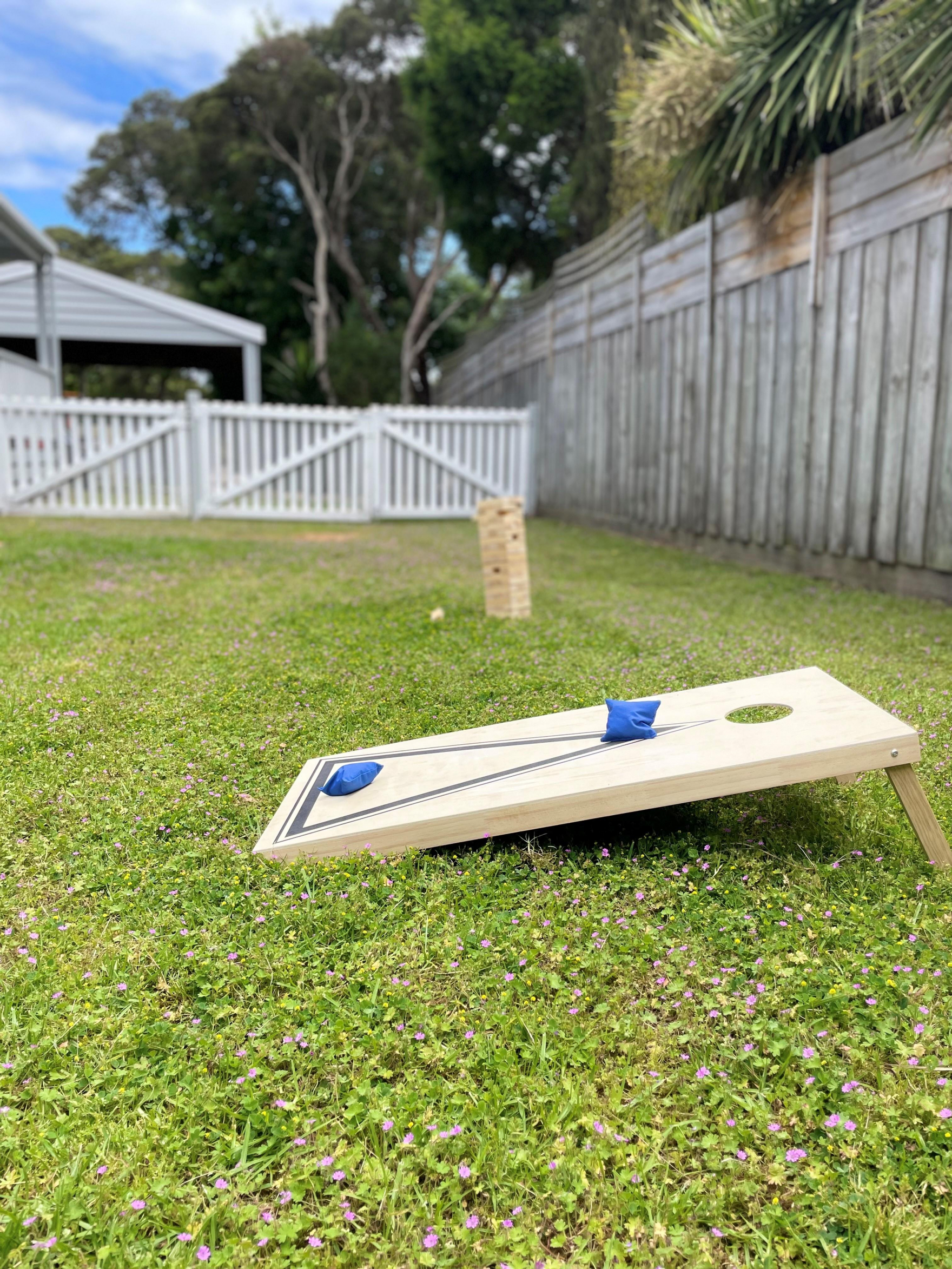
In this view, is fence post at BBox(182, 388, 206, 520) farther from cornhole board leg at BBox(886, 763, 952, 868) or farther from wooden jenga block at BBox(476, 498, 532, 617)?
cornhole board leg at BBox(886, 763, 952, 868)

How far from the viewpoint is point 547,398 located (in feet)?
41.4

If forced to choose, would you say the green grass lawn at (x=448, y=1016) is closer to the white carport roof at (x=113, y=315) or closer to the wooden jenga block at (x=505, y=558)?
the wooden jenga block at (x=505, y=558)

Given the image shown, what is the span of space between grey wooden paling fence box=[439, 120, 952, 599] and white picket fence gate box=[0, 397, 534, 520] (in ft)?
8.40

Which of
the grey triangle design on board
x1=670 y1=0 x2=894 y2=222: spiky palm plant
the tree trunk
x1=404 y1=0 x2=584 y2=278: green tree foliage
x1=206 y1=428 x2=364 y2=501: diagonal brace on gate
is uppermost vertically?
x1=404 y1=0 x2=584 y2=278: green tree foliage

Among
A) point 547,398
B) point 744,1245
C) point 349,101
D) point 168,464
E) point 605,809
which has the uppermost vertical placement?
point 349,101

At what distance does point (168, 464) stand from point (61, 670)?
8312 millimetres

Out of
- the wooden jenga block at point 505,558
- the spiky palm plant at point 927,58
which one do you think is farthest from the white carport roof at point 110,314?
the spiky palm plant at point 927,58

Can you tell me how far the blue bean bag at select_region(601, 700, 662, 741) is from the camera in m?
2.62

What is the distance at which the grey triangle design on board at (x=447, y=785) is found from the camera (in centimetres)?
252

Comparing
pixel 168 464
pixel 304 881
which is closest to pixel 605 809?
pixel 304 881

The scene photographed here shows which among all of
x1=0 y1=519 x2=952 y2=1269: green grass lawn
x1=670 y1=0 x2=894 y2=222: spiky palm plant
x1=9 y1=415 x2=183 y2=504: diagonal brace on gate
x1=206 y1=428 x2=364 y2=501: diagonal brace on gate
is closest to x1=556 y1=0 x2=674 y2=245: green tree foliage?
x1=206 y1=428 x2=364 y2=501: diagonal brace on gate

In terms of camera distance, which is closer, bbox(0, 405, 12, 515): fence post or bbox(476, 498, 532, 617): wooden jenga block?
bbox(476, 498, 532, 617): wooden jenga block

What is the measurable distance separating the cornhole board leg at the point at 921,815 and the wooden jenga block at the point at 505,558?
293 centimetres

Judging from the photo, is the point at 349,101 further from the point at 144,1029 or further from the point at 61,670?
the point at 144,1029
